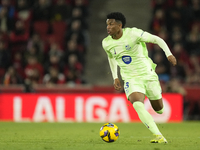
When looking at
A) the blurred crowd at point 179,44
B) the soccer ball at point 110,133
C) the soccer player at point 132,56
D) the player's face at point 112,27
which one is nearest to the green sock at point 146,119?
the soccer player at point 132,56

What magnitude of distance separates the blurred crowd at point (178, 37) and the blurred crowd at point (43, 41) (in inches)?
114

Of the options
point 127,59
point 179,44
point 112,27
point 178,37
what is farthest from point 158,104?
point 178,37

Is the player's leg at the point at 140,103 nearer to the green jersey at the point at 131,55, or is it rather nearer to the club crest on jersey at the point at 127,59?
the green jersey at the point at 131,55

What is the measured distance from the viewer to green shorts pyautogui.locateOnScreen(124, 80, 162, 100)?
7.01m

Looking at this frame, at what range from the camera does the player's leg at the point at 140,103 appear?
262 inches

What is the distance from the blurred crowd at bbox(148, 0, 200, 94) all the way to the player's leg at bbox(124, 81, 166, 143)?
7443 mm

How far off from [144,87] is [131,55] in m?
0.57

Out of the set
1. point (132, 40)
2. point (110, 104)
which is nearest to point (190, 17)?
point (110, 104)

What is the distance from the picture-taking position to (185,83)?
50.5 ft

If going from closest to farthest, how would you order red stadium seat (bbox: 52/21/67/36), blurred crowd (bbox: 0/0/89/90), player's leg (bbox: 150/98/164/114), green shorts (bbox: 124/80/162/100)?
1. green shorts (bbox: 124/80/162/100)
2. player's leg (bbox: 150/98/164/114)
3. blurred crowd (bbox: 0/0/89/90)
4. red stadium seat (bbox: 52/21/67/36)

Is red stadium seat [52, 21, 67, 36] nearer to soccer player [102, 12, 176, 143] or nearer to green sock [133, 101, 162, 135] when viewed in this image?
soccer player [102, 12, 176, 143]

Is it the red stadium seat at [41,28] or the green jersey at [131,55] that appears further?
the red stadium seat at [41,28]

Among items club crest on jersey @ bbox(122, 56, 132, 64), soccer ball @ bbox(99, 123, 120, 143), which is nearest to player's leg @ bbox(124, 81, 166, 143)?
club crest on jersey @ bbox(122, 56, 132, 64)

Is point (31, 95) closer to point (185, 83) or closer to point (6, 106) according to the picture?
point (6, 106)
